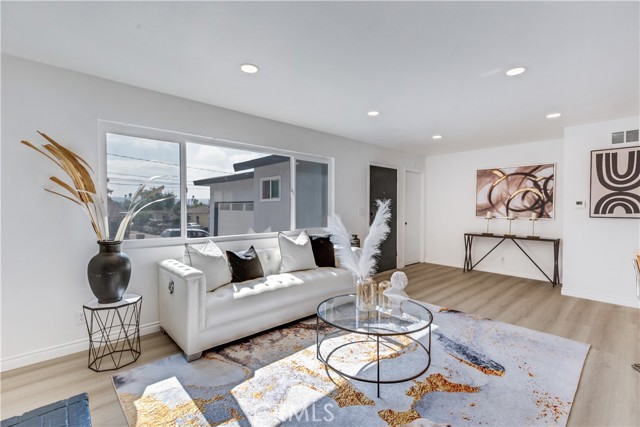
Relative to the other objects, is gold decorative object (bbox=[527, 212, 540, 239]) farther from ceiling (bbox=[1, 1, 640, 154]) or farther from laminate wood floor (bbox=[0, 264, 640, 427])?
ceiling (bbox=[1, 1, 640, 154])

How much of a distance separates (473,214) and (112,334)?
231 inches

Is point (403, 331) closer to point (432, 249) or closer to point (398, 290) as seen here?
point (398, 290)

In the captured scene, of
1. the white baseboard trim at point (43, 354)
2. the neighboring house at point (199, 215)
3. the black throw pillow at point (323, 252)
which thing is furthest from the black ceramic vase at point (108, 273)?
the black throw pillow at point (323, 252)

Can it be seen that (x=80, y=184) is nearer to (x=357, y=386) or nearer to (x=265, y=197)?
(x=265, y=197)

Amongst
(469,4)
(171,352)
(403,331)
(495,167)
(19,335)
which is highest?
(469,4)

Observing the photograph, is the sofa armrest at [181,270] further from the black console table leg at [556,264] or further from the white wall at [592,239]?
the black console table leg at [556,264]

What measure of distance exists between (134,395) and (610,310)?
5008 millimetres

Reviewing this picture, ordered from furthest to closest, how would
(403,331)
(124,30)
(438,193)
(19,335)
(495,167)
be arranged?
(438,193)
(495,167)
(19,335)
(403,331)
(124,30)

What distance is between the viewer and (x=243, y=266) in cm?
299

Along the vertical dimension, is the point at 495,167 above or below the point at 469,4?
below

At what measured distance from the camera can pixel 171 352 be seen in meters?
2.47

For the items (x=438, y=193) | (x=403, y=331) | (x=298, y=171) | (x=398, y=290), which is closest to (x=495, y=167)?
(x=438, y=193)

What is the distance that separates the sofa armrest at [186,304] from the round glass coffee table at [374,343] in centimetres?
97

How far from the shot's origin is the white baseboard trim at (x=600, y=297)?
143 inches
